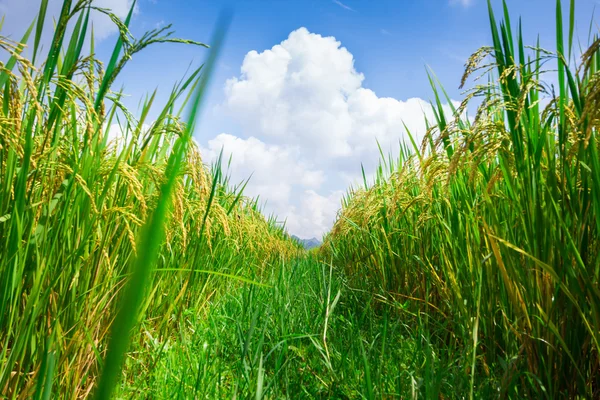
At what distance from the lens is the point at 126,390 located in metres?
1.98

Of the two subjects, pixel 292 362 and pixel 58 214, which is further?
pixel 292 362

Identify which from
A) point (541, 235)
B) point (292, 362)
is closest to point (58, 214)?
point (292, 362)

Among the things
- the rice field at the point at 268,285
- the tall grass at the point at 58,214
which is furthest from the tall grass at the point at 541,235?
the tall grass at the point at 58,214

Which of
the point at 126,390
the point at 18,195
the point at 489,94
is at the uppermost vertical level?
the point at 489,94

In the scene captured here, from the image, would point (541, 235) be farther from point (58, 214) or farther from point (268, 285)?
point (58, 214)

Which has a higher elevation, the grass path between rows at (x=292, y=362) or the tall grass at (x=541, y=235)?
the tall grass at (x=541, y=235)

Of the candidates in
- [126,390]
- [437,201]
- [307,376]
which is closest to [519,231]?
[437,201]

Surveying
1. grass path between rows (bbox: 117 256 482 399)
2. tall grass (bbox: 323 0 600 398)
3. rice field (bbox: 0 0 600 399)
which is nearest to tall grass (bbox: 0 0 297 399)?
rice field (bbox: 0 0 600 399)

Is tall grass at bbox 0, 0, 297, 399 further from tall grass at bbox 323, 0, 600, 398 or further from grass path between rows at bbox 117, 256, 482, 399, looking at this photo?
tall grass at bbox 323, 0, 600, 398

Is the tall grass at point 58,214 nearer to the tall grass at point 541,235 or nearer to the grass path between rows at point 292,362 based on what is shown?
the grass path between rows at point 292,362

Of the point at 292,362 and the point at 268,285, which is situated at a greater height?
the point at 268,285

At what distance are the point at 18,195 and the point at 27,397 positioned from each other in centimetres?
73

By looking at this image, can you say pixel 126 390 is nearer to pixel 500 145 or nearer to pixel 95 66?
pixel 95 66

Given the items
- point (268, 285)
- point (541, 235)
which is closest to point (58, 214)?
point (268, 285)
